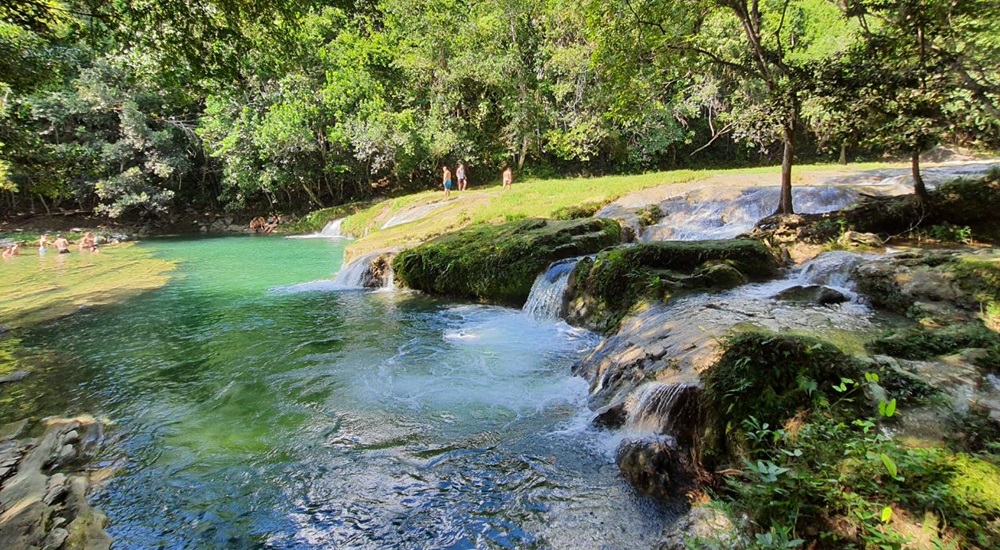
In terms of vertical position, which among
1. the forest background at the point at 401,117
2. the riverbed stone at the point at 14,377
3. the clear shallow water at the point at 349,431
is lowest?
the clear shallow water at the point at 349,431

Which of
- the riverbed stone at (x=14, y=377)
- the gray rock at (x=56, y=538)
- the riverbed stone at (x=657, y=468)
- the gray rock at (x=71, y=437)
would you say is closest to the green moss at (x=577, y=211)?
the riverbed stone at (x=657, y=468)

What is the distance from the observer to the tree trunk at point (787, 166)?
10352 millimetres

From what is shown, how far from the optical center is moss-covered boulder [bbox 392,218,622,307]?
36.7 ft

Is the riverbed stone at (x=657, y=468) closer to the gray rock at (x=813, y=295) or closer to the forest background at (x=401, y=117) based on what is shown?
the gray rock at (x=813, y=295)

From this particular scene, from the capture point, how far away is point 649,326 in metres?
6.79

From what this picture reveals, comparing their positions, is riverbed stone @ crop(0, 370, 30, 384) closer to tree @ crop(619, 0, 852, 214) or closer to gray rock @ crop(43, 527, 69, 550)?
gray rock @ crop(43, 527, 69, 550)

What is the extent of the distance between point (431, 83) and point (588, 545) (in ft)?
Result: 104

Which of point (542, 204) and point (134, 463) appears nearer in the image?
point (134, 463)

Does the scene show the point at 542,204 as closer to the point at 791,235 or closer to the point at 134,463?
the point at 791,235

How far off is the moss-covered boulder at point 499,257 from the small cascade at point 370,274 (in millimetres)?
459

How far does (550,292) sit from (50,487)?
7.65 metres

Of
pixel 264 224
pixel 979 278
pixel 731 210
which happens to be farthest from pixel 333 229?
pixel 979 278

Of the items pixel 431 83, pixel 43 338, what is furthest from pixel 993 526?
pixel 431 83

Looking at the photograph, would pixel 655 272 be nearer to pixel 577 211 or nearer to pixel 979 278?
pixel 979 278
